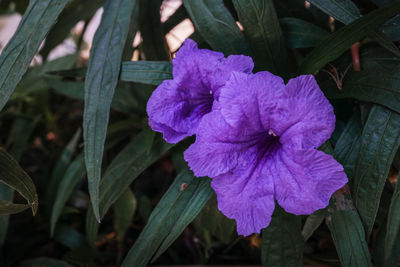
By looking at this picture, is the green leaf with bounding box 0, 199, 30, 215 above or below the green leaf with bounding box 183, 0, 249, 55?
below

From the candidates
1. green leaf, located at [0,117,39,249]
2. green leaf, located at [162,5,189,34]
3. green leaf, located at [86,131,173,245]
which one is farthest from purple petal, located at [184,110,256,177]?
green leaf, located at [0,117,39,249]

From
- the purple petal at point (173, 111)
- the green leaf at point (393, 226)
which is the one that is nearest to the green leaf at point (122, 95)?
the purple petal at point (173, 111)

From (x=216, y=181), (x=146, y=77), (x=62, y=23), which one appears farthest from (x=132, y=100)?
(x=216, y=181)

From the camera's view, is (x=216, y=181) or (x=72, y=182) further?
(x=72, y=182)

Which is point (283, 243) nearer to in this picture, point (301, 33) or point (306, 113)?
point (306, 113)

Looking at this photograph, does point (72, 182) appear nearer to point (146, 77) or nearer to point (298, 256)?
point (146, 77)

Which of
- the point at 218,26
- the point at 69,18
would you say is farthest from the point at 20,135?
the point at 218,26

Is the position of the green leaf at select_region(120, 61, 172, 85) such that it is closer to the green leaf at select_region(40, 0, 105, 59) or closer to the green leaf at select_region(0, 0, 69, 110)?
the green leaf at select_region(0, 0, 69, 110)
